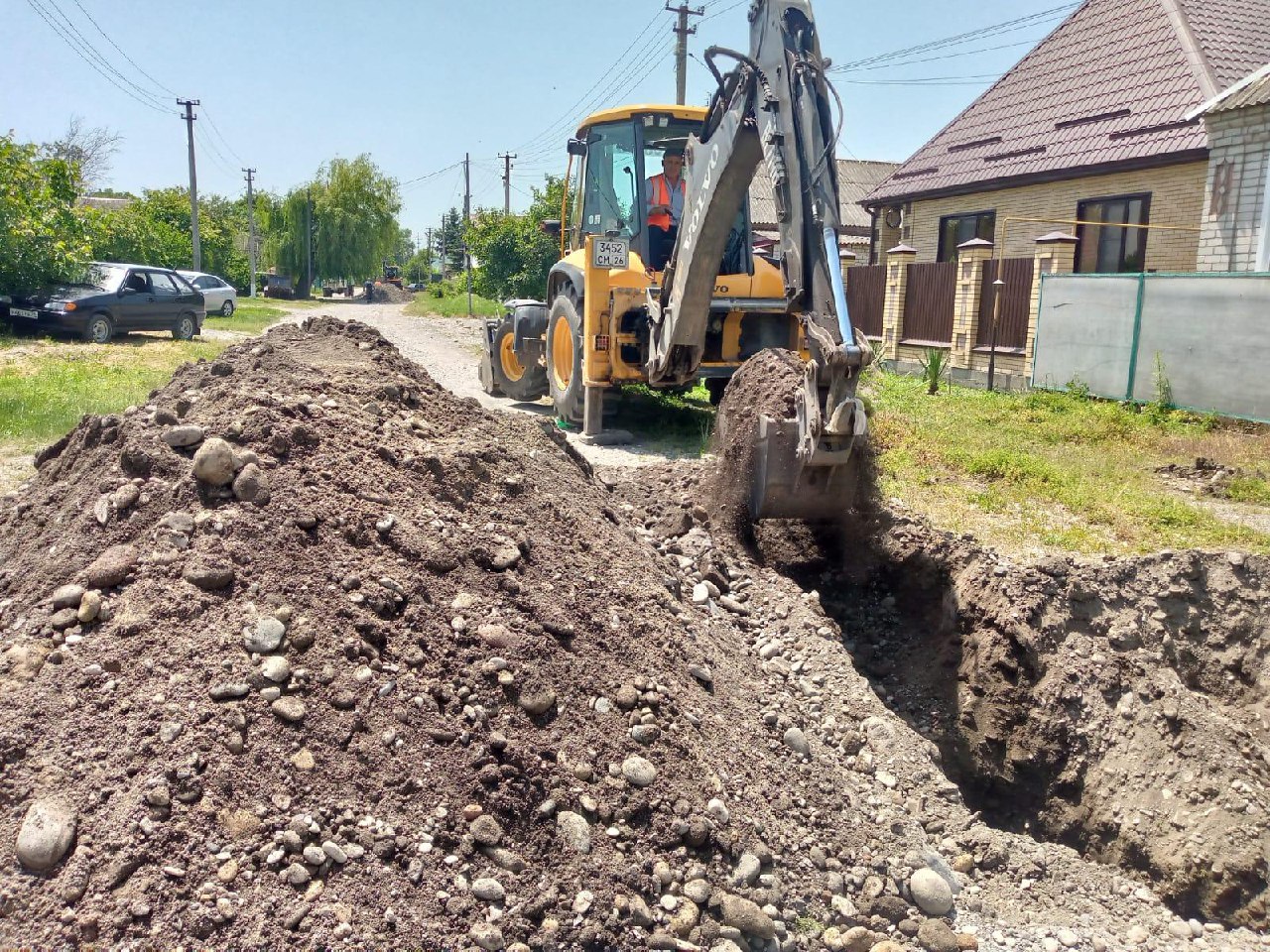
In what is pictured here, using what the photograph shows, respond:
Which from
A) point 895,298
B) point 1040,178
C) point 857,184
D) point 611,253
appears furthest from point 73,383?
point 857,184

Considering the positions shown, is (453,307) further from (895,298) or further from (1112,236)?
(1112,236)

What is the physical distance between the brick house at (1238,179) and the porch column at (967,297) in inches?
121

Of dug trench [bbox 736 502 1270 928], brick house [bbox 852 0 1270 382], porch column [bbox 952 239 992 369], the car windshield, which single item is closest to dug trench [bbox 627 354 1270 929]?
dug trench [bbox 736 502 1270 928]

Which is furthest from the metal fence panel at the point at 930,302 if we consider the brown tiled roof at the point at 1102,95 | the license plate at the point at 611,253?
the license plate at the point at 611,253

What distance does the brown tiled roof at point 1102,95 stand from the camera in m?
15.2

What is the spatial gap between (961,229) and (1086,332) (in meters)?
6.92

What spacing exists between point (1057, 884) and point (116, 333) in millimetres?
20531

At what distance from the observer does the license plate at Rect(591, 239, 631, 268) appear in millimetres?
9227

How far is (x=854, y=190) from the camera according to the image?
35000 millimetres

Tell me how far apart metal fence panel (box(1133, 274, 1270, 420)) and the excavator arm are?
23.5ft

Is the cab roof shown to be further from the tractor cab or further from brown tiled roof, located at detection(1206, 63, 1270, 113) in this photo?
brown tiled roof, located at detection(1206, 63, 1270, 113)

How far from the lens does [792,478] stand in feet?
18.7

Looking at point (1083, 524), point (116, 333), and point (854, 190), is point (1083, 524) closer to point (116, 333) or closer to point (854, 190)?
point (116, 333)

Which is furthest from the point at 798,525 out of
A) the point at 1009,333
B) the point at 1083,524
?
the point at 1009,333
